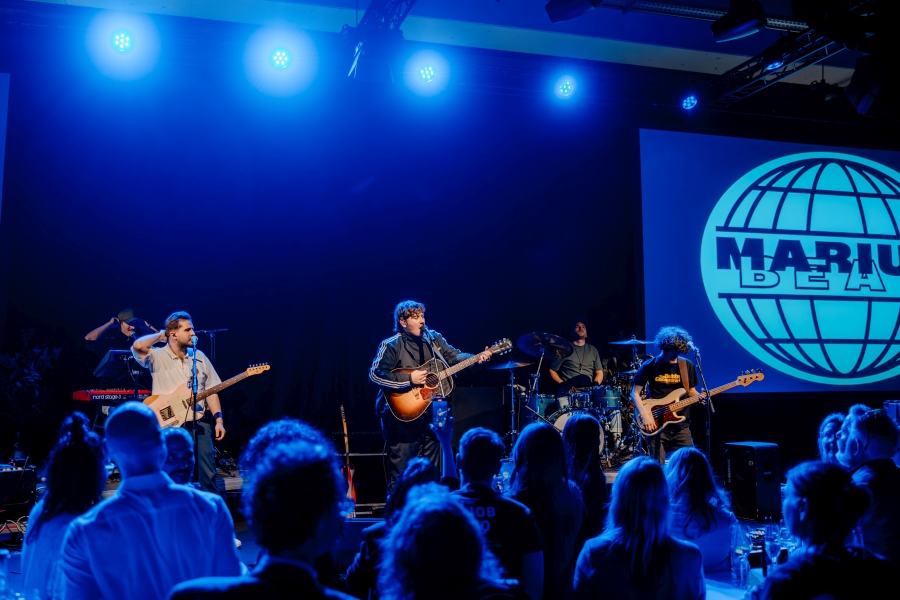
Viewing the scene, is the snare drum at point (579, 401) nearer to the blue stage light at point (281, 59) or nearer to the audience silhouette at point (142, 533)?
the blue stage light at point (281, 59)

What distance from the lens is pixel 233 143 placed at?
355 inches

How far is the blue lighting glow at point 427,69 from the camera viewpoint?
8703mm

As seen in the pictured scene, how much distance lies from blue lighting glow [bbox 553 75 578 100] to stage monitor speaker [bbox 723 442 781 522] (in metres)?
4.95

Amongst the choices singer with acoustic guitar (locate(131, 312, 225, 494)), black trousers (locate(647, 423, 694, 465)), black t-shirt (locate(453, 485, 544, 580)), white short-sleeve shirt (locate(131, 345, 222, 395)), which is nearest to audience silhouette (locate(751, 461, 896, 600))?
black t-shirt (locate(453, 485, 544, 580))

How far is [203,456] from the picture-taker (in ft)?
20.0

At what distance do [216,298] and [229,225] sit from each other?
2.94ft

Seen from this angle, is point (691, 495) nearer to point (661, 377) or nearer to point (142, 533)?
point (142, 533)

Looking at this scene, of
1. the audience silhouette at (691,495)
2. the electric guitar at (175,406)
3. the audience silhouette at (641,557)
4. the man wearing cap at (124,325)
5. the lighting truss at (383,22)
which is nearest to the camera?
the audience silhouette at (641,557)

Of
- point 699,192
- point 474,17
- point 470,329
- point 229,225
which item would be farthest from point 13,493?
point 699,192

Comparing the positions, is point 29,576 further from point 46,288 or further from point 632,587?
point 46,288

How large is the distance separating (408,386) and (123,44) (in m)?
4.90

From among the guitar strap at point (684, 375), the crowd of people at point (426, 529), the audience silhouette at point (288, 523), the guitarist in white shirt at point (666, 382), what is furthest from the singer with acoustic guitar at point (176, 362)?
the audience silhouette at point (288, 523)

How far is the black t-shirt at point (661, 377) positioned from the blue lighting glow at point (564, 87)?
13.3 ft

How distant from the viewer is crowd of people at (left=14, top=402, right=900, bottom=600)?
1.53 m
